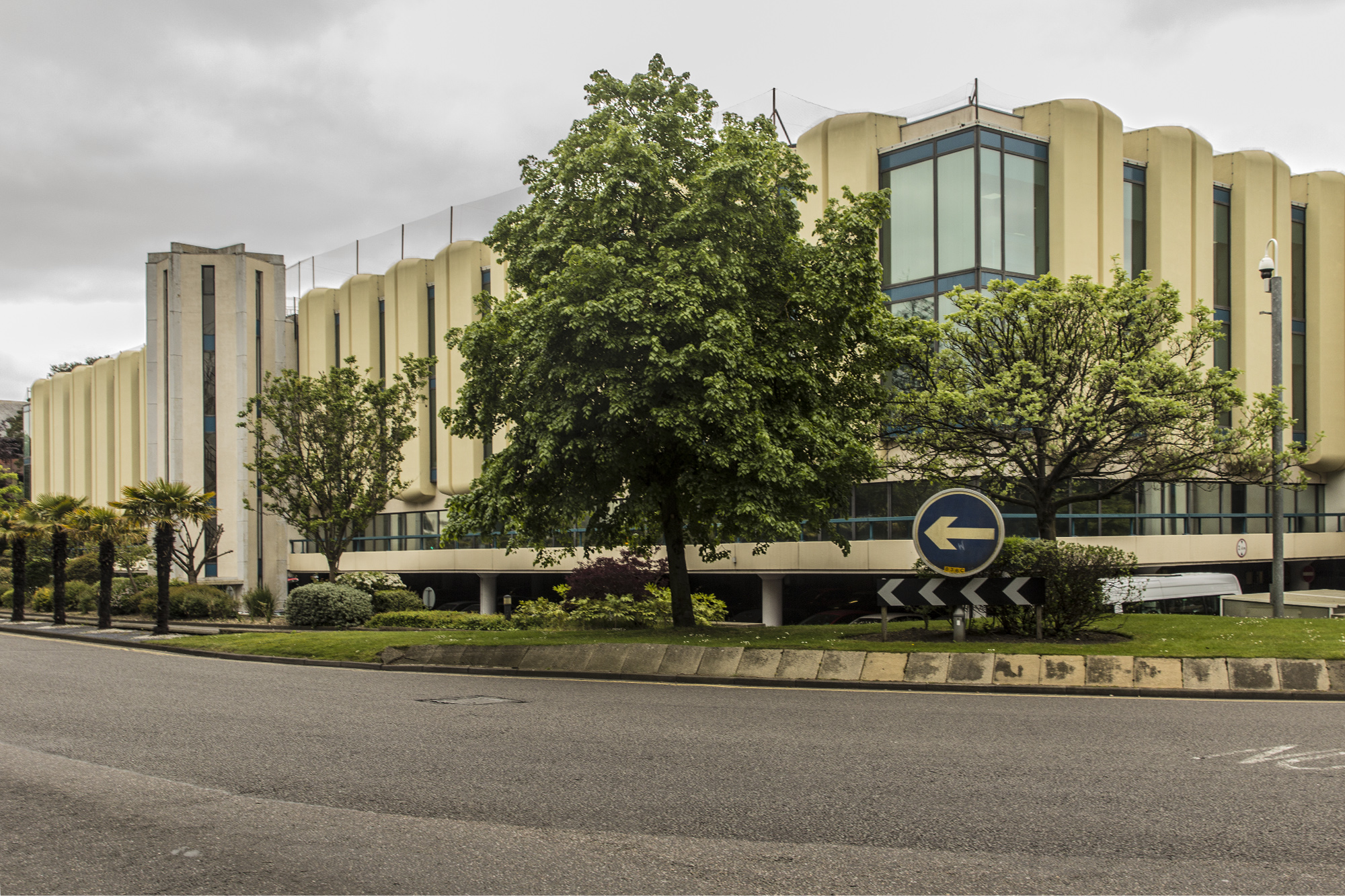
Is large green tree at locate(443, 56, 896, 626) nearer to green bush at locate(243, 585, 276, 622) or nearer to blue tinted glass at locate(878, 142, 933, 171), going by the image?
blue tinted glass at locate(878, 142, 933, 171)

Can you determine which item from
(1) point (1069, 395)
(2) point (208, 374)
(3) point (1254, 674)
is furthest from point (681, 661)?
(2) point (208, 374)

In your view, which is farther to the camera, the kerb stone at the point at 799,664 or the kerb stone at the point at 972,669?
the kerb stone at the point at 799,664

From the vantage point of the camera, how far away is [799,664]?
1402 centimetres

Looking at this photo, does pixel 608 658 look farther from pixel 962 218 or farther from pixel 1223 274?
pixel 1223 274

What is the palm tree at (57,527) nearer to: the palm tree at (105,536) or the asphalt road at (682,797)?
the palm tree at (105,536)

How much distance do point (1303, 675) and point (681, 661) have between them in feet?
25.4

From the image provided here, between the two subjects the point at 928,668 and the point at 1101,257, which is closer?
the point at 928,668

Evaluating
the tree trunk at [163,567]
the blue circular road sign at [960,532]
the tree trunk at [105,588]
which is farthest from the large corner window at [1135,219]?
the tree trunk at [105,588]

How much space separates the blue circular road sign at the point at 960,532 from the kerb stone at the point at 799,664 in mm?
2228

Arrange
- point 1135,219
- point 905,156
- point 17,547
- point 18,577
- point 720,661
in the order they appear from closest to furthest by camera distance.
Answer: point 720,661 < point 905,156 < point 1135,219 < point 18,577 < point 17,547

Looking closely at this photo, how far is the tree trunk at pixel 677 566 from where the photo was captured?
1905 cm

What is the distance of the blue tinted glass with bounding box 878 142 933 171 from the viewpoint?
96.0 feet

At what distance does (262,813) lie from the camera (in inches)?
260

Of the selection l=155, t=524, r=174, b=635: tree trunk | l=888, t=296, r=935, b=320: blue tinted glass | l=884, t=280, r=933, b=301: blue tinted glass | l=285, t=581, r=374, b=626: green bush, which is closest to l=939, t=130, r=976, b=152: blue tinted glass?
l=884, t=280, r=933, b=301: blue tinted glass
